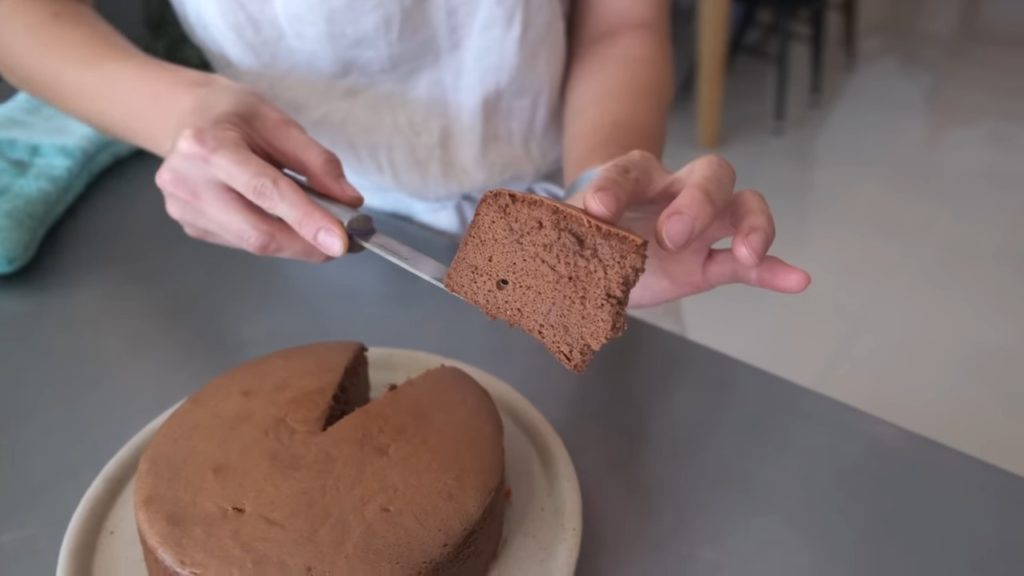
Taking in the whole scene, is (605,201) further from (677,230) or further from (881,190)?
(881,190)

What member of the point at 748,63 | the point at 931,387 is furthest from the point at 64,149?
the point at 748,63

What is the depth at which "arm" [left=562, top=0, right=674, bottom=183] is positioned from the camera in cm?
83

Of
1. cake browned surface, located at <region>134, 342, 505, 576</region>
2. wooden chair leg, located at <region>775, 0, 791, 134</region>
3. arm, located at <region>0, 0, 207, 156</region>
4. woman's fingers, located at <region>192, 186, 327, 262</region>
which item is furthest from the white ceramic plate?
wooden chair leg, located at <region>775, 0, 791, 134</region>

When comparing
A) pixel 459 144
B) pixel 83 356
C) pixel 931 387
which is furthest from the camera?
pixel 931 387

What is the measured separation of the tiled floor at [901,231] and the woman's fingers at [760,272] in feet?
0.83

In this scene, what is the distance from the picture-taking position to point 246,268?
87 cm

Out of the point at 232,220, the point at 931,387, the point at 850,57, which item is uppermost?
the point at 232,220

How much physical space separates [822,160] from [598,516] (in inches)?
82.3

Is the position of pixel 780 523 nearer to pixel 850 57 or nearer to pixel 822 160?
pixel 822 160

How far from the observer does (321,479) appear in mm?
560

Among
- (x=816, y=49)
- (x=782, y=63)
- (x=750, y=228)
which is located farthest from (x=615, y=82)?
(x=816, y=49)

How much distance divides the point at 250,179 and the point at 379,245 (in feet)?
0.34

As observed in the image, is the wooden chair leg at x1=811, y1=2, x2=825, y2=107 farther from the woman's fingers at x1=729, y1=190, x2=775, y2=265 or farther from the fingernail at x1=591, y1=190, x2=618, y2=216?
the fingernail at x1=591, y1=190, x2=618, y2=216

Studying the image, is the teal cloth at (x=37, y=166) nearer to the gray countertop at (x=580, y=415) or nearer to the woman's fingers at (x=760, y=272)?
the gray countertop at (x=580, y=415)
